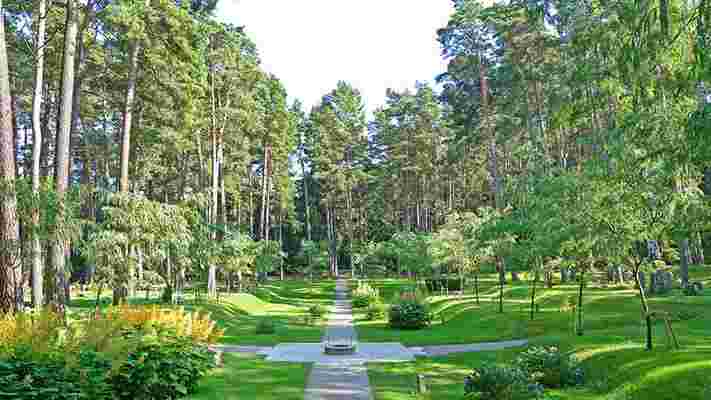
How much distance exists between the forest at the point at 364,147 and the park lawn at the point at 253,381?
4.10 m

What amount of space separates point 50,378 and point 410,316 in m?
18.9

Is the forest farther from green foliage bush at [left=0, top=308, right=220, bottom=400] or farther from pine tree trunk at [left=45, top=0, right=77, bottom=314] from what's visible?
green foliage bush at [left=0, top=308, right=220, bottom=400]

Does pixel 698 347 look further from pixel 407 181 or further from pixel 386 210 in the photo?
pixel 386 210

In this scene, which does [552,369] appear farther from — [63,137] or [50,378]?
[63,137]

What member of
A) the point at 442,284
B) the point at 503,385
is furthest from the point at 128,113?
the point at 442,284

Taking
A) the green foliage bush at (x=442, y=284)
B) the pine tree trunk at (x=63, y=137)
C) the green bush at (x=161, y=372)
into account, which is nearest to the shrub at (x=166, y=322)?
the green bush at (x=161, y=372)

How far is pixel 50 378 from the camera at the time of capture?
7.27 metres

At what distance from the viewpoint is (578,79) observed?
15.3m

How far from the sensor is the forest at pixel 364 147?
11.8 metres

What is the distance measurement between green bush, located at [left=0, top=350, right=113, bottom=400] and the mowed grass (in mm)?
5444

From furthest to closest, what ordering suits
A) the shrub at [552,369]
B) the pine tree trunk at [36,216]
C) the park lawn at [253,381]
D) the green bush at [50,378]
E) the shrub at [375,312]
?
the shrub at [375,312] → the pine tree trunk at [36,216] → the shrub at [552,369] → the park lawn at [253,381] → the green bush at [50,378]

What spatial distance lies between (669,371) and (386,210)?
223 feet

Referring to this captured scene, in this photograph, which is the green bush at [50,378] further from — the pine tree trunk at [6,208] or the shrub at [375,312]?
the shrub at [375,312]

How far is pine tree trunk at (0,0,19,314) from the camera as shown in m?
11.8
